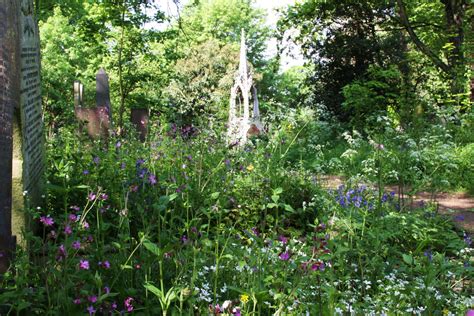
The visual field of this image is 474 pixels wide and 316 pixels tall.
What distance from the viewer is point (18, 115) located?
385cm

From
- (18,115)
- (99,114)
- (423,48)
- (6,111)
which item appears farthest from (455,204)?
(423,48)

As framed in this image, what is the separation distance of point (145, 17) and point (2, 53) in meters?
11.4

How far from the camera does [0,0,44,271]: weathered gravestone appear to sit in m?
3.28

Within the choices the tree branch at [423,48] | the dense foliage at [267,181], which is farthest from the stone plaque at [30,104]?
the tree branch at [423,48]

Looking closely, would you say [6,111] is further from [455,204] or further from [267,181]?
[455,204]

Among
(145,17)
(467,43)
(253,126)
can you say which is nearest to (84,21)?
(145,17)

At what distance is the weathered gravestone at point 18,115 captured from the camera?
328 cm

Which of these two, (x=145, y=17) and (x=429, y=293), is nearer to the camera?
(x=429, y=293)

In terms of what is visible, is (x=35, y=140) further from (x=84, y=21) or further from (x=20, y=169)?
(x=84, y=21)

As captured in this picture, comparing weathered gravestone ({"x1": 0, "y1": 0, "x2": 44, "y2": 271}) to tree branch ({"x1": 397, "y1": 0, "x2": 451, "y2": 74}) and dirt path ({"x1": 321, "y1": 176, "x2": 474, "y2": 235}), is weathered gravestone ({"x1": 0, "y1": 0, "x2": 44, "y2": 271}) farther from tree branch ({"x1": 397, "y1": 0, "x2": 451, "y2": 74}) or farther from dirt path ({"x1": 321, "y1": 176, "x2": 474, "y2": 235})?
tree branch ({"x1": 397, "y1": 0, "x2": 451, "y2": 74})

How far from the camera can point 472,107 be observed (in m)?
13.8

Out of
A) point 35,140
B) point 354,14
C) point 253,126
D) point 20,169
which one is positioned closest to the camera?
point 20,169

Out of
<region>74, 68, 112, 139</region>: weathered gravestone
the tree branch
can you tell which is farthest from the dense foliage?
<region>74, 68, 112, 139</region>: weathered gravestone

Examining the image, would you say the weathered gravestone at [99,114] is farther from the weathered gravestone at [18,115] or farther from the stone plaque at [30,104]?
the weathered gravestone at [18,115]
